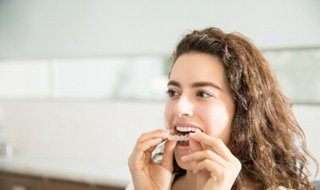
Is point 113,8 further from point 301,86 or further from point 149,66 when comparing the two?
point 301,86

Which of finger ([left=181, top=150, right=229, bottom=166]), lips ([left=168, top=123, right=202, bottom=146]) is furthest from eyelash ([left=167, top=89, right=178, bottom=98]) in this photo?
finger ([left=181, top=150, right=229, bottom=166])

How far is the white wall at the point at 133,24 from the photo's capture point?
7.37ft

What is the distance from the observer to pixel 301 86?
7.53 ft

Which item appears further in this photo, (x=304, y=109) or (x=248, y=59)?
(x=304, y=109)

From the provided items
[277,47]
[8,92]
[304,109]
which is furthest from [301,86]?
[8,92]

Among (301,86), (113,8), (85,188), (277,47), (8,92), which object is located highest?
(113,8)

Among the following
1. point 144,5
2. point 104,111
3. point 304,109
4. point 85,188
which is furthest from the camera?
point 104,111

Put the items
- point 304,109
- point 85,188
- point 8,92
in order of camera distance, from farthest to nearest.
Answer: point 8,92 < point 85,188 < point 304,109

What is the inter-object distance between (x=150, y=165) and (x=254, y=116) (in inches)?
16.5

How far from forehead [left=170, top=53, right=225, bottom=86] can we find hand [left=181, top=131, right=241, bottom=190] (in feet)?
0.68

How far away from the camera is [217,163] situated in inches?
38.3

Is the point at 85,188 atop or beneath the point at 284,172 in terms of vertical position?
beneath

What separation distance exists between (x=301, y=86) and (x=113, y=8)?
5.35 feet

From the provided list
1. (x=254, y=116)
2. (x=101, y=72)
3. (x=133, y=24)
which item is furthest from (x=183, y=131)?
(x=101, y=72)
